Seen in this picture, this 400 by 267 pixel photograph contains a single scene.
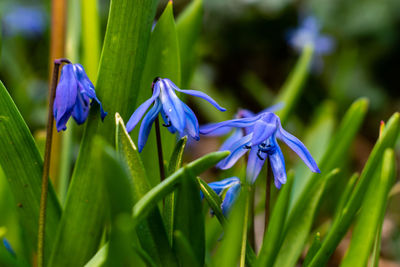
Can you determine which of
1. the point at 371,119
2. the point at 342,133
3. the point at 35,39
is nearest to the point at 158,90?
the point at 342,133

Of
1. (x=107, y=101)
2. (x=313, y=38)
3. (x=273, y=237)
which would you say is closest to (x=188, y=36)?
(x=107, y=101)

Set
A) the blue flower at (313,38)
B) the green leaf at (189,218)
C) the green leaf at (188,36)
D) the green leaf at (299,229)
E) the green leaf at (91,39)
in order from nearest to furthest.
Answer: the green leaf at (189,218)
the green leaf at (299,229)
the green leaf at (188,36)
the green leaf at (91,39)
the blue flower at (313,38)

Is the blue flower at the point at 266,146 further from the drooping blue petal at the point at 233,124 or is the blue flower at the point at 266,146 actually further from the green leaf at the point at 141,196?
the green leaf at the point at 141,196

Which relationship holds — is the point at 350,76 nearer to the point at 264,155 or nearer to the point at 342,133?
the point at 342,133

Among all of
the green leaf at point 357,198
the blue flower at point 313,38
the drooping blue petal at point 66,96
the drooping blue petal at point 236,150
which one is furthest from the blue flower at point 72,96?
the blue flower at point 313,38

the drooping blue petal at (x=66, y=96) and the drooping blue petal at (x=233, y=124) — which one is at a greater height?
the drooping blue petal at (x=66, y=96)

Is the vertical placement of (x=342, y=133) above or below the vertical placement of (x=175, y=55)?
below

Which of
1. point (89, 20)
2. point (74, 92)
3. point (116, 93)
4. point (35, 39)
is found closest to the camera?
point (74, 92)

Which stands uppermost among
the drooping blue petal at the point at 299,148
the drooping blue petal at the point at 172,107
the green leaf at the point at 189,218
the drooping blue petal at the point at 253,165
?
the drooping blue petal at the point at 172,107
